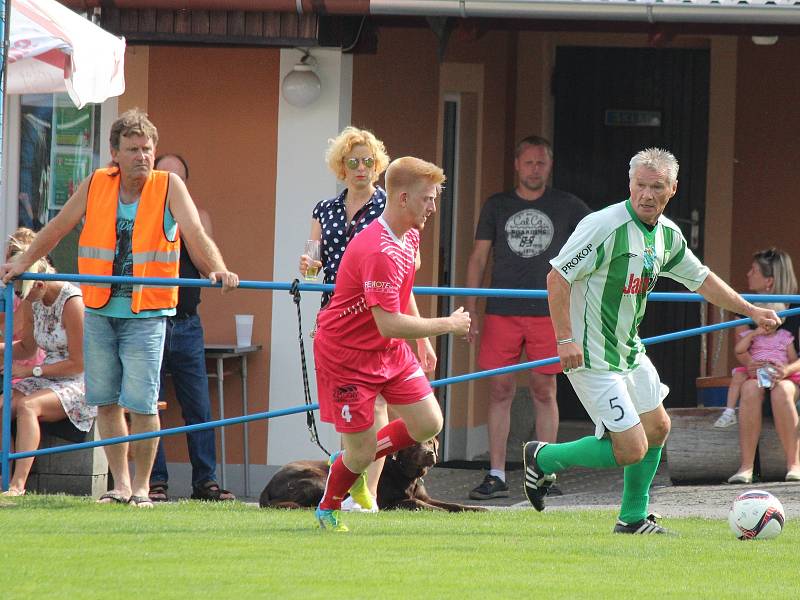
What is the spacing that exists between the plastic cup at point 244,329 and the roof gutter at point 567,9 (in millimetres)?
2049

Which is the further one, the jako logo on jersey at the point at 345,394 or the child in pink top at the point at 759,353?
the child in pink top at the point at 759,353

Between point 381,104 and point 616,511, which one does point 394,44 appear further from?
point 616,511

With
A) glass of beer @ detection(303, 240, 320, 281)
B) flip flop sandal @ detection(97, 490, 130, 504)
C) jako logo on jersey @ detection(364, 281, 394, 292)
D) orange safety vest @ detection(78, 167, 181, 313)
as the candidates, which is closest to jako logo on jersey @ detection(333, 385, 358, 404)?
jako logo on jersey @ detection(364, 281, 394, 292)

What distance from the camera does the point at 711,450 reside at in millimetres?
10086

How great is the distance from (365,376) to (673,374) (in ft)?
22.8

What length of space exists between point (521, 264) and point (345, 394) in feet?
12.8

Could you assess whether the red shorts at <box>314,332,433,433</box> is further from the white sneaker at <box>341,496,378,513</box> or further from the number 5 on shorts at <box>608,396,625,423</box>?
the white sneaker at <box>341,496,378,513</box>

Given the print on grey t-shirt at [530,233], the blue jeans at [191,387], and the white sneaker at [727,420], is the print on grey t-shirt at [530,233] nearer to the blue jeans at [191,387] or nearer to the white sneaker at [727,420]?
the white sneaker at [727,420]

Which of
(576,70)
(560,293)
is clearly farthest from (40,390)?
(576,70)

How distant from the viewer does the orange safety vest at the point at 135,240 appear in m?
8.07

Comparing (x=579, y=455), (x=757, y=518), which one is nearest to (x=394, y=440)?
(x=579, y=455)

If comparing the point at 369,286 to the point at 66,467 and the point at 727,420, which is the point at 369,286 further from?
the point at 727,420

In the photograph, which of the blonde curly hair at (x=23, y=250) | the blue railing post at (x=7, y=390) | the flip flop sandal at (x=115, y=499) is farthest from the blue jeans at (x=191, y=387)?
the blue railing post at (x=7, y=390)

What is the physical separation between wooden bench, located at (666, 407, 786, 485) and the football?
2.96 m
